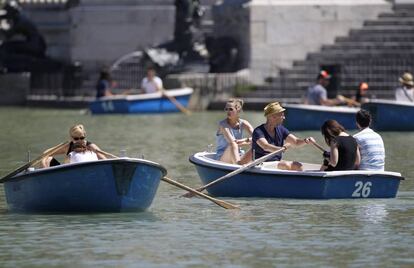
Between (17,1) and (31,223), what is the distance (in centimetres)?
4165

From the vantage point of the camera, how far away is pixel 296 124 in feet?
131

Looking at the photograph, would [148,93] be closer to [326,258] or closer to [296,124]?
[296,124]

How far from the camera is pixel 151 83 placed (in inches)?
1951

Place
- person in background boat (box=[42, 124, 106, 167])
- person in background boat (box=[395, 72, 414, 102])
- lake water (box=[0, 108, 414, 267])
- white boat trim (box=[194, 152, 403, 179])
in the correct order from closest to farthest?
lake water (box=[0, 108, 414, 267]), person in background boat (box=[42, 124, 106, 167]), white boat trim (box=[194, 152, 403, 179]), person in background boat (box=[395, 72, 414, 102])

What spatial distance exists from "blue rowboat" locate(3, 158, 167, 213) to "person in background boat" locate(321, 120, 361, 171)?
7.86ft

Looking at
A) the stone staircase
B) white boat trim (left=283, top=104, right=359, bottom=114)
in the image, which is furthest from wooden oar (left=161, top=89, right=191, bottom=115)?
white boat trim (left=283, top=104, right=359, bottom=114)

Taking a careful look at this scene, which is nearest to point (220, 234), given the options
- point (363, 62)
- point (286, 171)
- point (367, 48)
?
point (286, 171)

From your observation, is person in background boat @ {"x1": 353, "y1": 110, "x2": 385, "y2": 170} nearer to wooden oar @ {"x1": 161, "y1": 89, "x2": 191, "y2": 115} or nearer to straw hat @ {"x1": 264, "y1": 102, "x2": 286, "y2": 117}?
straw hat @ {"x1": 264, "y1": 102, "x2": 286, "y2": 117}

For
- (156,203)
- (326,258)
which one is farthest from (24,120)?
(326,258)

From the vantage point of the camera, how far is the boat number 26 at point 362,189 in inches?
939

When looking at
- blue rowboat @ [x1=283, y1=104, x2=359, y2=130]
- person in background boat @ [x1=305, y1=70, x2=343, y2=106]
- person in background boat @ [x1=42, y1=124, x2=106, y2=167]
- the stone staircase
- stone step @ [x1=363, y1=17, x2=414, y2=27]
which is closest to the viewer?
person in background boat @ [x1=42, y1=124, x2=106, y2=167]

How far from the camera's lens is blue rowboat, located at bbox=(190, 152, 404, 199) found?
23750mm

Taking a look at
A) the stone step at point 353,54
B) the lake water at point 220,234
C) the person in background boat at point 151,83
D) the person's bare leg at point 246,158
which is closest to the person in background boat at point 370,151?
the lake water at point 220,234

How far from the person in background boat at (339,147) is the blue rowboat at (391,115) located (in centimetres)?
1541
